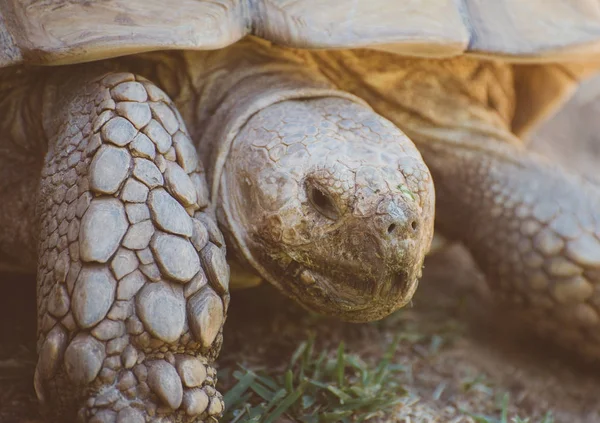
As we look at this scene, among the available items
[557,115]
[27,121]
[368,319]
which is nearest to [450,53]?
[368,319]

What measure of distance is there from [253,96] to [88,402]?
2.89 feet

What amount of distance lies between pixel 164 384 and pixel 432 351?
1.17m

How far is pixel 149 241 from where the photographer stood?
1627 mm

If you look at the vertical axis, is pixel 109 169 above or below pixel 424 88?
above

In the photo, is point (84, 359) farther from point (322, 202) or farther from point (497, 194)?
point (497, 194)

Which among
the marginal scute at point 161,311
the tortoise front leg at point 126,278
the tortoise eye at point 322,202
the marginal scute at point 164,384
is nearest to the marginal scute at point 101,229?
the tortoise front leg at point 126,278

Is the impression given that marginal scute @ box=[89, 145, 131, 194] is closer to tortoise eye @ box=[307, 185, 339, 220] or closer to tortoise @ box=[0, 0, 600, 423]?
tortoise @ box=[0, 0, 600, 423]

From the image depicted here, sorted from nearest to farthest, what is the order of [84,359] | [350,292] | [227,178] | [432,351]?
[84,359] < [350,292] < [227,178] < [432,351]

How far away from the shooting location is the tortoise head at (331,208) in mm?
1664

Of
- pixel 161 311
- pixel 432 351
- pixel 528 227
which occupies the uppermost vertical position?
pixel 161 311

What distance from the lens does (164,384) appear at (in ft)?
5.09

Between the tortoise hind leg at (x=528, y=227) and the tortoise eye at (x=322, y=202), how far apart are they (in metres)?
0.79

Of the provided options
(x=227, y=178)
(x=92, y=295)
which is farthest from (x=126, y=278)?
(x=227, y=178)

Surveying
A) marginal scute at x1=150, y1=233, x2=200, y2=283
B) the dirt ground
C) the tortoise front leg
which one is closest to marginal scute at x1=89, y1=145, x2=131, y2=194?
the tortoise front leg
